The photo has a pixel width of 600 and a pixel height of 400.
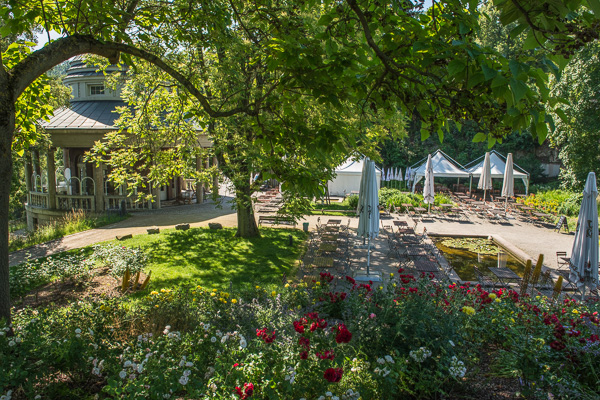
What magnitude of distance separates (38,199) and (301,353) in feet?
76.9

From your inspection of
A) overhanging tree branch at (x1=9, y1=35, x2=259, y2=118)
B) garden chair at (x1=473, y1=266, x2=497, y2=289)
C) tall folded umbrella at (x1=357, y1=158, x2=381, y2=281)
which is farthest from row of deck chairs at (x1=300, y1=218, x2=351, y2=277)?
overhanging tree branch at (x1=9, y1=35, x2=259, y2=118)

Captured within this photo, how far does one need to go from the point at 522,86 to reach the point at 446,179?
4057 cm

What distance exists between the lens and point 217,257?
12.2 meters

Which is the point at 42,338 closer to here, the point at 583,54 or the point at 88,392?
the point at 88,392

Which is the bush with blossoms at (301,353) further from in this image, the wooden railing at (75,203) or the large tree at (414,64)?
the wooden railing at (75,203)

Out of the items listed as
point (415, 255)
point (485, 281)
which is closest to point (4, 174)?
point (415, 255)

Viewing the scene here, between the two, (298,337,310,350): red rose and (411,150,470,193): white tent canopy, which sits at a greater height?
(411,150,470,193): white tent canopy

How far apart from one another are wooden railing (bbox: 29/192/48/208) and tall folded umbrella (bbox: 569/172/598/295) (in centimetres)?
2367

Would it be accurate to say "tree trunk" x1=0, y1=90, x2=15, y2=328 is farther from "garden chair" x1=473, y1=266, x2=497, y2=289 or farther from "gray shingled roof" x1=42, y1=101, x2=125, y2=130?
"gray shingled roof" x1=42, y1=101, x2=125, y2=130

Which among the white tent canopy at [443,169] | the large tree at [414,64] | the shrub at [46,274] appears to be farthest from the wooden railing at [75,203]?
the white tent canopy at [443,169]

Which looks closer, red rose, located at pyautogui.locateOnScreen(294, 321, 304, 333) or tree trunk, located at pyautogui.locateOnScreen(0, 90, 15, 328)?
red rose, located at pyautogui.locateOnScreen(294, 321, 304, 333)

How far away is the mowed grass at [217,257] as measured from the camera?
32.8ft

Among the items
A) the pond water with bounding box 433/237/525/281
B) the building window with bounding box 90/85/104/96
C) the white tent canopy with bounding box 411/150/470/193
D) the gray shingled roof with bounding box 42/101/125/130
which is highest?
the building window with bounding box 90/85/104/96

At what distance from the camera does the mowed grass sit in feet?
32.8
